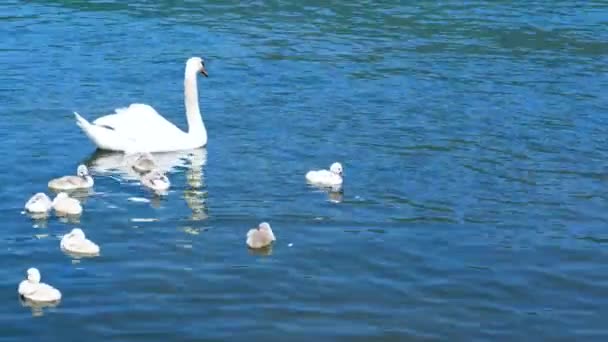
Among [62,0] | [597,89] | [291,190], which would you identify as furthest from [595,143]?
[62,0]

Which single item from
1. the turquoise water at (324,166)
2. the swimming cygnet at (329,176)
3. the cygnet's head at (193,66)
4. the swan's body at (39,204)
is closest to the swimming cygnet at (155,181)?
the turquoise water at (324,166)

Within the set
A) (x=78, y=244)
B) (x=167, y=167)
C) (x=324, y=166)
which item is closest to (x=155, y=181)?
(x=167, y=167)

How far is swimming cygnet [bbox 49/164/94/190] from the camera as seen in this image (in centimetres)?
1780

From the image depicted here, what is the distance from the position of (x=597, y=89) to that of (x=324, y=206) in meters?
8.32

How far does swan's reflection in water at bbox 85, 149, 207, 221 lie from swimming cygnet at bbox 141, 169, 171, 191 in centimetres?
11

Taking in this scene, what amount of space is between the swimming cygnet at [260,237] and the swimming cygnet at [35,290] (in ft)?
8.54

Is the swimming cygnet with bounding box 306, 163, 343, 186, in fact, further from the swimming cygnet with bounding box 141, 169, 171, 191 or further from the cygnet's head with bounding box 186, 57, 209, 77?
the cygnet's head with bounding box 186, 57, 209, 77

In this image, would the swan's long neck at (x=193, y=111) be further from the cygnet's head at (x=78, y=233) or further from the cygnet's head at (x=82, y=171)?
the cygnet's head at (x=78, y=233)

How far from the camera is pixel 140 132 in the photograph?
20656 millimetres

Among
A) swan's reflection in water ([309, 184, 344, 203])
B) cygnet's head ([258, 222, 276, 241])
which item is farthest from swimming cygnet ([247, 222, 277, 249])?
swan's reflection in water ([309, 184, 344, 203])

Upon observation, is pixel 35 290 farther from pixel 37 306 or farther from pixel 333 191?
pixel 333 191

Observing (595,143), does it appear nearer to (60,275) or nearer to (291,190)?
(291,190)

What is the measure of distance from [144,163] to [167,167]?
0.88m

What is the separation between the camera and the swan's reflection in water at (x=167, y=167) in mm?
17873
